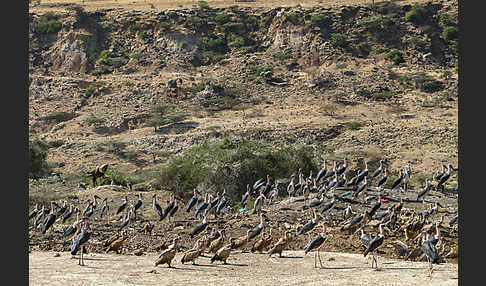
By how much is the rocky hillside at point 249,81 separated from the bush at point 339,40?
13 centimetres

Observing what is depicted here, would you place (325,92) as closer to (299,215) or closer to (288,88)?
(288,88)

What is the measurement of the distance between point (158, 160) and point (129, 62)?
27474 millimetres

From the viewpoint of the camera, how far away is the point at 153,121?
68.2m

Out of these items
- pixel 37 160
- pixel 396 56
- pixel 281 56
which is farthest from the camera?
pixel 281 56

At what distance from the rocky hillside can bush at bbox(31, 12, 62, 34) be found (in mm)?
199

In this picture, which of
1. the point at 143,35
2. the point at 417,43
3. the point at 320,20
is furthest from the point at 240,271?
the point at 143,35

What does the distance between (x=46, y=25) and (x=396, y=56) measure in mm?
47031

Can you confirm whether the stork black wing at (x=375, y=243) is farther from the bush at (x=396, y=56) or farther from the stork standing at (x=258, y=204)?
the bush at (x=396, y=56)

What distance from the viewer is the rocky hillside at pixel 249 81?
61344 millimetres

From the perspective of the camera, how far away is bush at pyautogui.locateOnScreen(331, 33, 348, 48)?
8104 centimetres

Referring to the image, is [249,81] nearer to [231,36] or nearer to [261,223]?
[231,36]

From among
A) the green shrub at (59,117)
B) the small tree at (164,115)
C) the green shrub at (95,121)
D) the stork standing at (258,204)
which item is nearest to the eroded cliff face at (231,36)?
the green shrub at (59,117)

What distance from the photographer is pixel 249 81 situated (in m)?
76.9

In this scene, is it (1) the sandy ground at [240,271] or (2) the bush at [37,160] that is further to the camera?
(2) the bush at [37,160]
